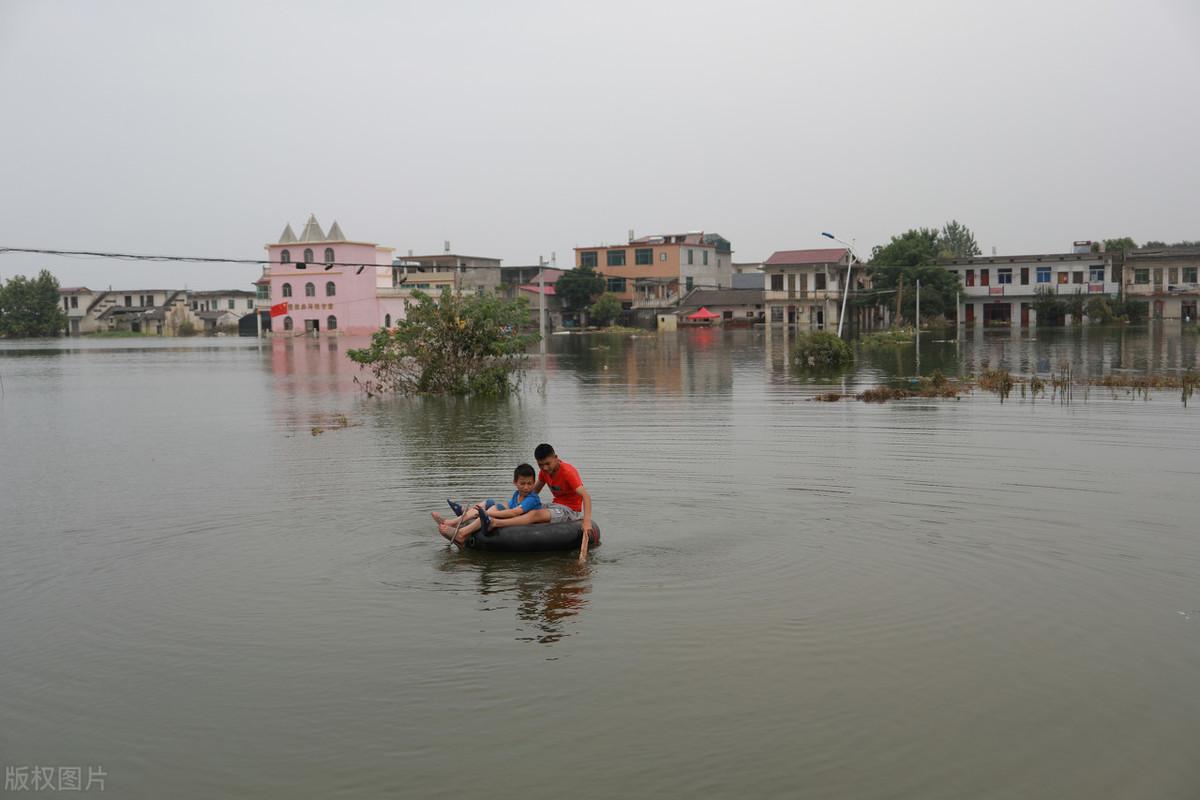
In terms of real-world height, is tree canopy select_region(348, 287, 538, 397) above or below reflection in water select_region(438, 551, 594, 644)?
above

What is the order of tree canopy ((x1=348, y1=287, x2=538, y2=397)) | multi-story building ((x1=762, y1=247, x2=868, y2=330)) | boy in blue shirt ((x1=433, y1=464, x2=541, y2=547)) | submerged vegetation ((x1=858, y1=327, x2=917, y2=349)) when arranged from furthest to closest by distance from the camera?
multi-story building ((x1=762, y1=247, x2=868, y2=330)) < submerged vegetation ((x1=858, y1=327, x2=917, y2=349)) < tree canopy ((x1=348, y1=287, x2=538, y2=397)) < boy in blue shirt ((x1=433, y1=464, x2=541, y2=547))

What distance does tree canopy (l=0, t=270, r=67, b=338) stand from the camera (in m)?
111

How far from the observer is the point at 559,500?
12.3 metres

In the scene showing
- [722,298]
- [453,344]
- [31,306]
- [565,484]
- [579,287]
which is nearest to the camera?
[565,484]

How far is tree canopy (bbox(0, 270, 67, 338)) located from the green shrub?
98.9 m

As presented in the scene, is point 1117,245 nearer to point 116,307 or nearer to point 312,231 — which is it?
point 312,231

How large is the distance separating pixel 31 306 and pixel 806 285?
3289 inches

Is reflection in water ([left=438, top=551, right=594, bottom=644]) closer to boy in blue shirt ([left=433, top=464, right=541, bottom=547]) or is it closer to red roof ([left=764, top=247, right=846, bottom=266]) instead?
boy in blue shirt ([left=433, top=464, right=541, bottom=547])

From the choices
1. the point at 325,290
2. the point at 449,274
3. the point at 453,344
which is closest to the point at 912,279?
the point at 449,274

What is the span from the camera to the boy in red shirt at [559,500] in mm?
11875

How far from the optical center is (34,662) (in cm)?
908

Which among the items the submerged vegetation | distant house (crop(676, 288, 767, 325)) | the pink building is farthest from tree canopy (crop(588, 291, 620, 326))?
the submerged vegetation

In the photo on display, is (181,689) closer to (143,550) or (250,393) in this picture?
(143,550)

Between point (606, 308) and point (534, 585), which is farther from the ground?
point (606, 308)
